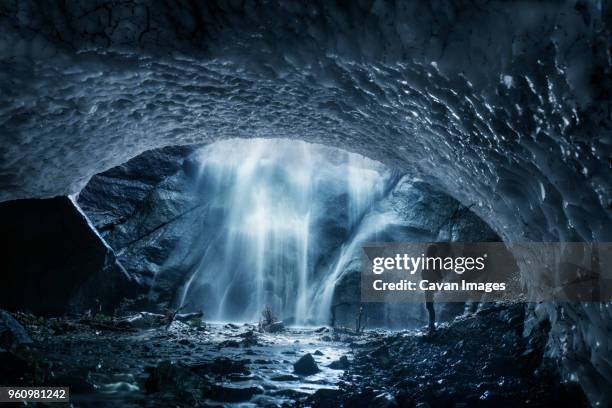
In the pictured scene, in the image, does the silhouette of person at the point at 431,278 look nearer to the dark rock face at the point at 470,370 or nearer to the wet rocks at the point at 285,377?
the dark rock face at the point at 470,370

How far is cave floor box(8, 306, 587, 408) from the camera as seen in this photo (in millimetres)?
3141

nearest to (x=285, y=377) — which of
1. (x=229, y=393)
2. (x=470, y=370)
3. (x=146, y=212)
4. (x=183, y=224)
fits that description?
(x=229, y=393)

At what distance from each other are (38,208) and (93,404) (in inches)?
289

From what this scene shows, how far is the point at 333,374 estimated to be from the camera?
4.32 meters

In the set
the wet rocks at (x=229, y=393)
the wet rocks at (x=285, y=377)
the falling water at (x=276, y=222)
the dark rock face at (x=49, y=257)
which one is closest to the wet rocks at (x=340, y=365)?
the wet rocks at (x=285, y=377)

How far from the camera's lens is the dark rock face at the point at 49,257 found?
28.0 ft

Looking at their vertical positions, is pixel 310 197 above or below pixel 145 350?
above

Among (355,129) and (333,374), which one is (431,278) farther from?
(355,129)

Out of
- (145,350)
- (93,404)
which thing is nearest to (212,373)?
(93,404)

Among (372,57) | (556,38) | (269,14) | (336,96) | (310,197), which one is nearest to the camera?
(556,38)

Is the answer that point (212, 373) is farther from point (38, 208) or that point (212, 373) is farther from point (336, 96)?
point (38, 208)

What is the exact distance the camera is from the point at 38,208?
8.44m

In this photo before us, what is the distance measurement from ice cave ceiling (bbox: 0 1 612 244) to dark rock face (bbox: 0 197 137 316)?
458 centimetres

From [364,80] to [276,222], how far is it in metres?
16.2
